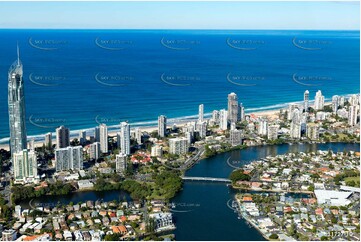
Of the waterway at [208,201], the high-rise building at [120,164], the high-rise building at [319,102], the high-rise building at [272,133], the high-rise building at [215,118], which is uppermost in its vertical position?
the high-rise building at [319,102]

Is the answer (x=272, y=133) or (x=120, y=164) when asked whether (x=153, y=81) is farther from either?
(x=120, y=164)

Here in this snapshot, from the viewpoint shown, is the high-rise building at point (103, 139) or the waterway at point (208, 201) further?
the high-rise building at point (103, 139)

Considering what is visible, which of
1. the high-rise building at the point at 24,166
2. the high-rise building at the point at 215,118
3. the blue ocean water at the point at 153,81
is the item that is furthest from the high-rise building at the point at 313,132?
the high-rise building at the point at 24,166

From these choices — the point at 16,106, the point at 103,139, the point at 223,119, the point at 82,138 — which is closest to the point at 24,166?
the point at 16,106

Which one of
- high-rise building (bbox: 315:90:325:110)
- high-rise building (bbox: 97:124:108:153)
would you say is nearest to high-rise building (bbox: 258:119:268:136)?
high-rise building (bbox: 315:90:325:110)

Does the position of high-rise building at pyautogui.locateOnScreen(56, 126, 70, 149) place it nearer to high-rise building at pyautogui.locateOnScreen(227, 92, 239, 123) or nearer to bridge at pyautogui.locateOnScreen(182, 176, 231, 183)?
bridge at pyautogui.locateOnScreen(182, 176, 231, 183)

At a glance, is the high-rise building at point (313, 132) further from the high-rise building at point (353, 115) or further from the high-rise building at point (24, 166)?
the high-rise building at point (24, 166)

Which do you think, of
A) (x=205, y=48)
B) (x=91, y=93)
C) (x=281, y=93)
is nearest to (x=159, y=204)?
(x=91, y=93)
